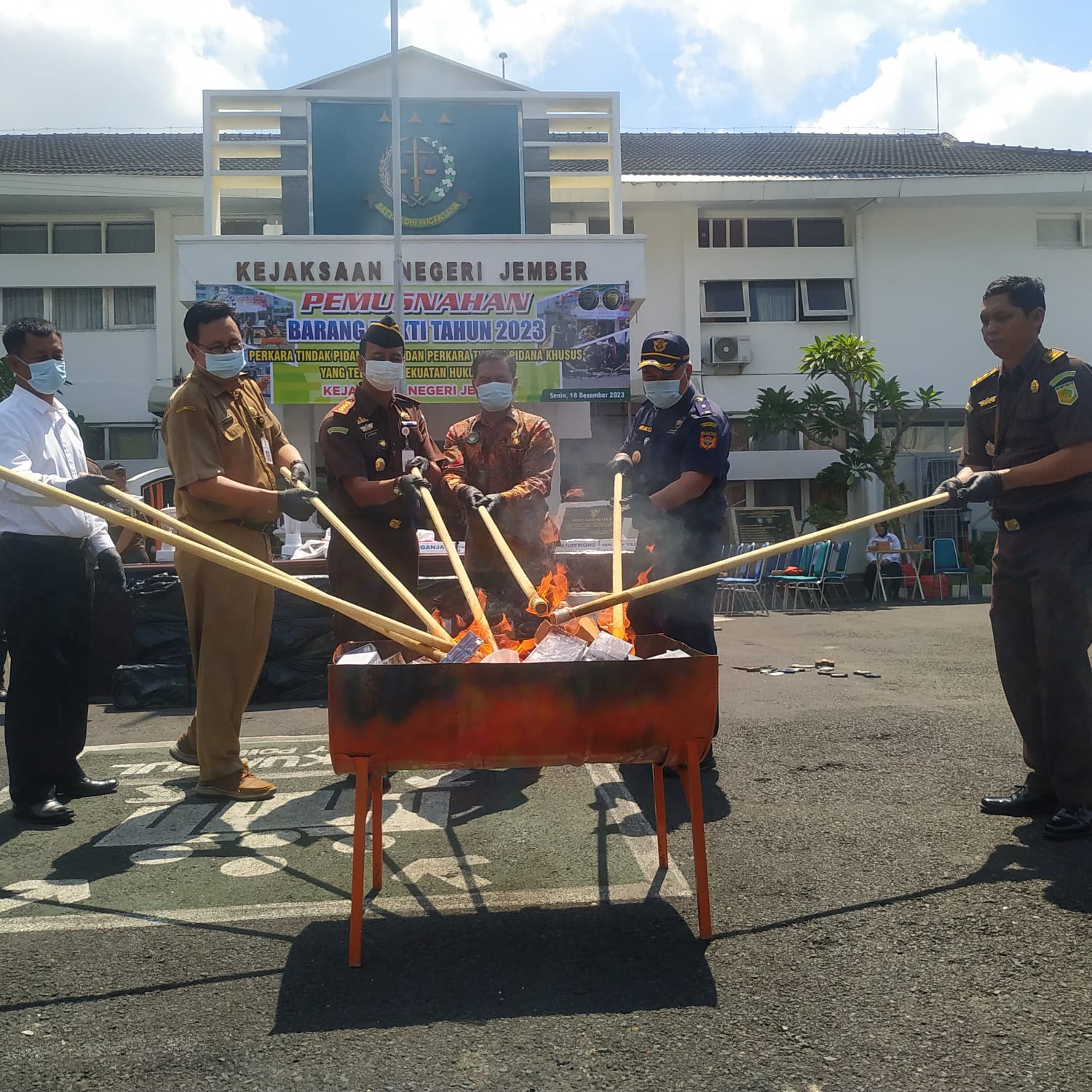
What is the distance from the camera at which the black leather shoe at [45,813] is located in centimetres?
402

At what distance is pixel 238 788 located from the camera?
14.0 ft

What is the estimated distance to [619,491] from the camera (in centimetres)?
434

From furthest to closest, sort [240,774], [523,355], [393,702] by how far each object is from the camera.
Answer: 1. [523,355]
2. [240,774]
3. [393,702]

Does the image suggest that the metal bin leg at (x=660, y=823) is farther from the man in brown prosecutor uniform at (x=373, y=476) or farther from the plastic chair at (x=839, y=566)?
the plastic chair at (x=839, y=566)

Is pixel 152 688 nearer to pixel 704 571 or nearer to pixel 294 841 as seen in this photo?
pixel 294 841

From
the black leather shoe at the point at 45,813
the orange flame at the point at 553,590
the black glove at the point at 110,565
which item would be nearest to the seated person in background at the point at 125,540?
the black glove at the point at 110,565

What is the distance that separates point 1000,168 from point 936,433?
747 cm

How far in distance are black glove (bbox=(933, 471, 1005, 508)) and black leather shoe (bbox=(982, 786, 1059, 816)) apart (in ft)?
4.01

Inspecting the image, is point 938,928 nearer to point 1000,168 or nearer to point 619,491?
point 619,491

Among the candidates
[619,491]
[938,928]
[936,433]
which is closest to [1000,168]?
[936,433]

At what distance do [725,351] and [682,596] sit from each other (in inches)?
678

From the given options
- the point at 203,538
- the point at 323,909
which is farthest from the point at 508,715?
the point at 203,538

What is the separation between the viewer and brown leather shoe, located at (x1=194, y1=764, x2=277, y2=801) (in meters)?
4.25

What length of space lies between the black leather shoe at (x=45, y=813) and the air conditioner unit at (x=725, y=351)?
18.6 m
